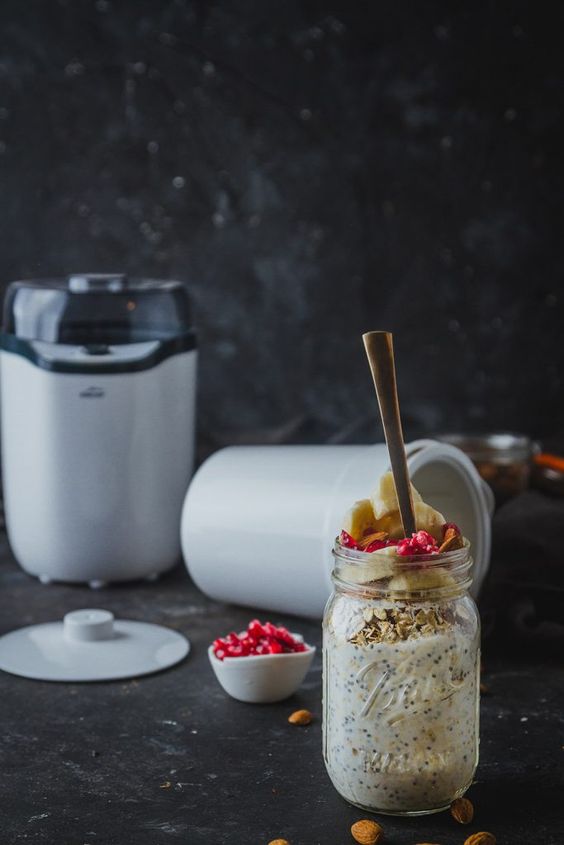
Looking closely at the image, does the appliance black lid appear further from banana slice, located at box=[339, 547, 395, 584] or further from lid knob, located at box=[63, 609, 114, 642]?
banana slice, located at box=[339, 547, 395, 584]

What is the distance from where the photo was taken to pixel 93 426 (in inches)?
72.1

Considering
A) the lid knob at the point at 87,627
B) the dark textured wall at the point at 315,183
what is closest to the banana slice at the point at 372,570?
the lid knob at the point at 87,627

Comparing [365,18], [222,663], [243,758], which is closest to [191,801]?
[243,758]

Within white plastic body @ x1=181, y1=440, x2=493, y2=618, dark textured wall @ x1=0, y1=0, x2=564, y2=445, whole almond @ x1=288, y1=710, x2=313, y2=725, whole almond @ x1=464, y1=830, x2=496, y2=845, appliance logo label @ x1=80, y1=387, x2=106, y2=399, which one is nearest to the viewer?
whole almond @ x1=464, y1=830, x2=496, y2=845

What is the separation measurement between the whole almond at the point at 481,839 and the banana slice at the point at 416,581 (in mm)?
216

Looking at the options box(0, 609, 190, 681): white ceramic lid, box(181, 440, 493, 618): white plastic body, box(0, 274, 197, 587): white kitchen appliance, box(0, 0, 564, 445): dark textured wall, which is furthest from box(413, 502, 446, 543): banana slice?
box(0, 0, 564, 445): dark textured wall

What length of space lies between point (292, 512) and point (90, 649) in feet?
1.06

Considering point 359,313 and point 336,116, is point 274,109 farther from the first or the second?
point 359,313

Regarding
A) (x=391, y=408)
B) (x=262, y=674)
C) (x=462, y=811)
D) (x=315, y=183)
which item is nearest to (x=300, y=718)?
(x=262, y=674)

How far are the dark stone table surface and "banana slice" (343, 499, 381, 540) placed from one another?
0.26 meters

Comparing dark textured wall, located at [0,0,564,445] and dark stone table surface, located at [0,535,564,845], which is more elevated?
dark textured wall, located at [0,0,564,445]

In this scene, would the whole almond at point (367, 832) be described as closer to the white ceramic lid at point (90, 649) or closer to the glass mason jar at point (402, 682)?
the glass mason jar at point (402, 682)

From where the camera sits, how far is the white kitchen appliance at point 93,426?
6.00ft

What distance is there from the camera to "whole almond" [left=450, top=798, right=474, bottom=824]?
108cm
